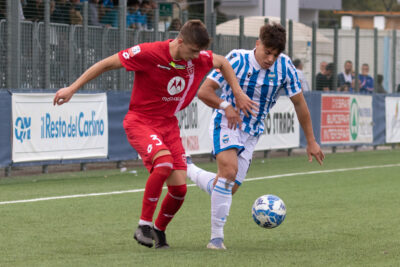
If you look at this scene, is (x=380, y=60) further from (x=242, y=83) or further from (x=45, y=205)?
(x=242, y=83)

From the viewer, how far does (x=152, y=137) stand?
748cm

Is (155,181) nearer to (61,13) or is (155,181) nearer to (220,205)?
(220,205)

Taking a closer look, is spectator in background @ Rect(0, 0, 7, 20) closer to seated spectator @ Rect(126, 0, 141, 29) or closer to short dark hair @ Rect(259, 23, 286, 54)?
seated spectator @ Rect(126, 0, 141, 29)

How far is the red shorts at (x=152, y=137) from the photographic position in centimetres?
745

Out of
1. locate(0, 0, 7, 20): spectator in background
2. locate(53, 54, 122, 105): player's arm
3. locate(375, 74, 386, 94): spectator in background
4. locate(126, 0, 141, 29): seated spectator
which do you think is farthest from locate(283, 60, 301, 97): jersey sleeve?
locate(375, 74, 386, 94): spectator in background

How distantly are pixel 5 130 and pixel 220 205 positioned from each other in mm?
7213

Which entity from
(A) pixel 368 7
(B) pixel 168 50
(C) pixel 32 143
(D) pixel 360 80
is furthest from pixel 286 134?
(A) pixel 368 7

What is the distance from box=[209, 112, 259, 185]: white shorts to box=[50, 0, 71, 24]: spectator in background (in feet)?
28.4

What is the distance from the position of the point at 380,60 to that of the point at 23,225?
1894 cm

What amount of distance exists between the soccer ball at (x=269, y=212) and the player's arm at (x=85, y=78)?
1.87 metres

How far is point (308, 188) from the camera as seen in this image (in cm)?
1356

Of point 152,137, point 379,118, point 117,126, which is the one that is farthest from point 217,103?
point 379,118

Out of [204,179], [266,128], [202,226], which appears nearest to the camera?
[204,179]

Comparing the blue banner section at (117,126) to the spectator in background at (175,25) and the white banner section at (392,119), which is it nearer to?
the spectator in background at (175,25)
